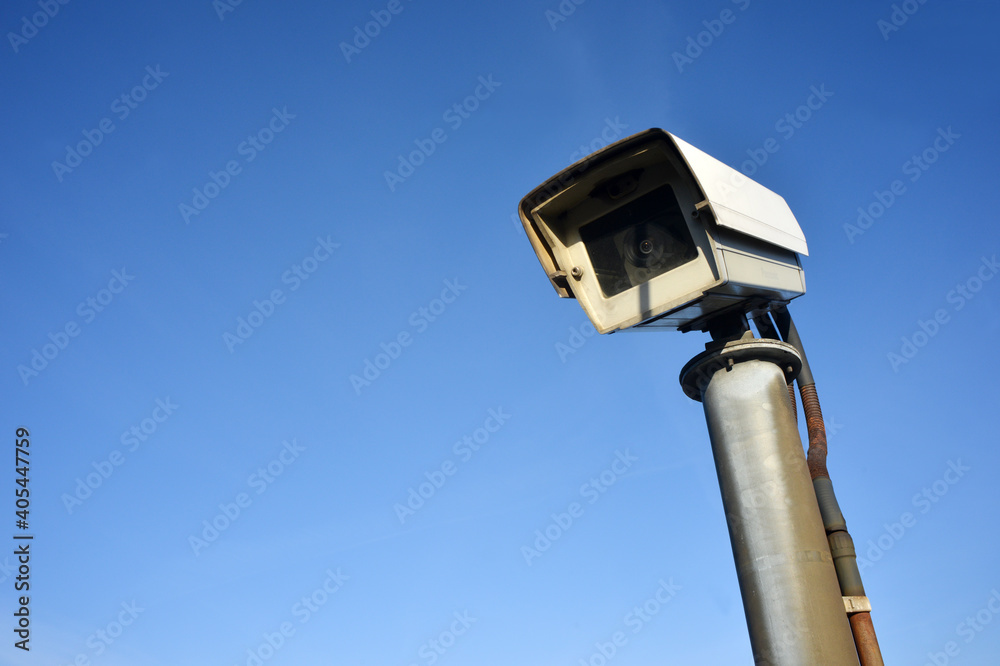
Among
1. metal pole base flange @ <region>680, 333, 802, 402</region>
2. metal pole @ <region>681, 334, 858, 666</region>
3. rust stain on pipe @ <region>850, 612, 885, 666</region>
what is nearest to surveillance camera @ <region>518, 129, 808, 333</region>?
metal pole base flange @ <region>680, 333, 802, 402</region>

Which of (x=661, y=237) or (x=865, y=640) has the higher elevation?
(x=661, y=237)

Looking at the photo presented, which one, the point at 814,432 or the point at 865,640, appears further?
the point at 814,432

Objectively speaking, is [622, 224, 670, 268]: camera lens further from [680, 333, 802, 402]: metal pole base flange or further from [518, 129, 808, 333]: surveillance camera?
[680, 333, 802, 402]: metal pole base flange

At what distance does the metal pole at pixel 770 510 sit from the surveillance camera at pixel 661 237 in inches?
25.0

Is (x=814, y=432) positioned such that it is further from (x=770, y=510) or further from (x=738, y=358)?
(x=770, y=510)

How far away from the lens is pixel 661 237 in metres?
7.69

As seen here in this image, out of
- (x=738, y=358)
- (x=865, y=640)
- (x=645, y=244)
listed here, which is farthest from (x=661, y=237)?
(x=865, y=640)

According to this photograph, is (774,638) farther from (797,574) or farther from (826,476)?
(826,476)

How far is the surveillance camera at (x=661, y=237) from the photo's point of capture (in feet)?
23.9

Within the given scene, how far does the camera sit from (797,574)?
251 inches

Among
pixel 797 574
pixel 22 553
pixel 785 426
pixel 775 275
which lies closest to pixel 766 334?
pixel 775 275

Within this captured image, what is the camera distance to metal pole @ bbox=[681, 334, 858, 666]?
6266mm

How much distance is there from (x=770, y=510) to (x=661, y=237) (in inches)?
108

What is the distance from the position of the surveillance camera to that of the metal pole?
0.63m
